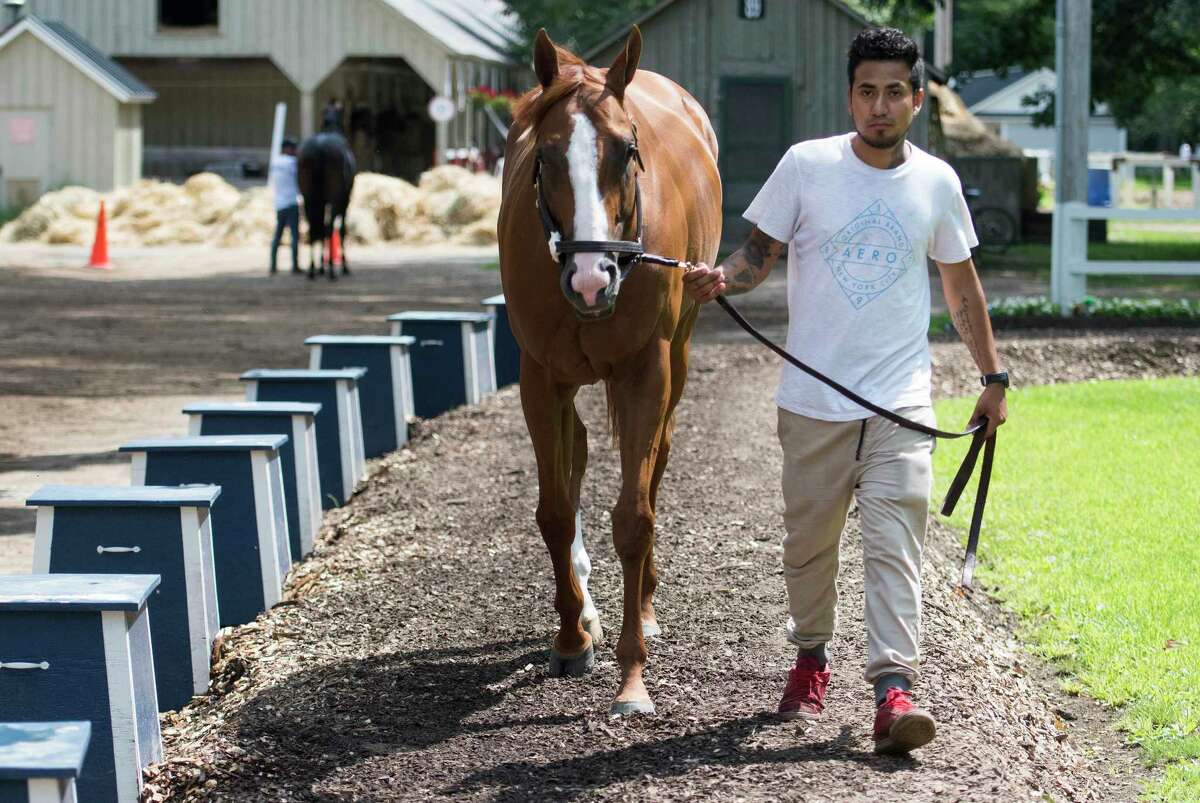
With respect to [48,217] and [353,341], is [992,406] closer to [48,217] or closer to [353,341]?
[353,341]

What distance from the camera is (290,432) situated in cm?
759

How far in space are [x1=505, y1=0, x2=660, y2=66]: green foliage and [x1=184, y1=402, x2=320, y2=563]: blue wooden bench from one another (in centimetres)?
3408

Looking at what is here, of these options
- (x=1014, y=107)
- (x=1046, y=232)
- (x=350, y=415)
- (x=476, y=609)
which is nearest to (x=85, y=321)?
(x=350, y=415)

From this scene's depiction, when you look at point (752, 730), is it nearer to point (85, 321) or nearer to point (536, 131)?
point (536, 131)

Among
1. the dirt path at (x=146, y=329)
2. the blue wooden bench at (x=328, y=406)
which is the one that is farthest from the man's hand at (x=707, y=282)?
the blue wooden bench at (x=328, y=406)

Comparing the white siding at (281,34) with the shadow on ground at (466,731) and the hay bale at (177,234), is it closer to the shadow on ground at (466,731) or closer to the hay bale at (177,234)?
the hay bale at (177,234)

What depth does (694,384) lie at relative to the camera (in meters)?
12.5

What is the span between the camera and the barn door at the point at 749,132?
85.9ft

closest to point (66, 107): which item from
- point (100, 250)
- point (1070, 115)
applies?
point (100, 250)

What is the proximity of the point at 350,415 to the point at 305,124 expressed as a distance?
97.8 feet

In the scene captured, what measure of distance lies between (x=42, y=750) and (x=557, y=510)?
2.53 metres

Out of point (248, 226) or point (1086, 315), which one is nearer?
point (1086, 315)

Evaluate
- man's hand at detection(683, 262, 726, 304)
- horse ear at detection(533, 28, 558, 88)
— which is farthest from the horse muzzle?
horse ear at detection(533, 28, 558, 88)

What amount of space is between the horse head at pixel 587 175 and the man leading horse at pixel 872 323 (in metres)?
0.32
